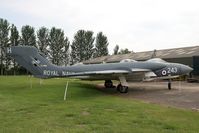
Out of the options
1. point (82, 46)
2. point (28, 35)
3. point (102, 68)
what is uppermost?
point (28, 35)

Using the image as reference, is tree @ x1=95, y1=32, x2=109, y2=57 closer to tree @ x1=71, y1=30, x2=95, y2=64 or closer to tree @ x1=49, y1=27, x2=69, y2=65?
tree @ x1=71, y1=30, x2=95, y2=64

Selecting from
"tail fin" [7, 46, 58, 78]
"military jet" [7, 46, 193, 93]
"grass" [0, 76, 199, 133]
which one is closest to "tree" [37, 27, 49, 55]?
"tail fin" [7, 46, 58, 78]

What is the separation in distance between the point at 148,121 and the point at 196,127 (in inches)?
57.7

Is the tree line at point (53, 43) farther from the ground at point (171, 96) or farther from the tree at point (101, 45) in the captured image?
the ground at point (171, 96)

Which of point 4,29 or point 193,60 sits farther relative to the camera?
point 4,29

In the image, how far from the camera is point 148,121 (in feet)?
32.2

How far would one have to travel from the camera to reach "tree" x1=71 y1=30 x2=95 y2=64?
335 ft

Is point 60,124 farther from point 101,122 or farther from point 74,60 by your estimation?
point 74,60

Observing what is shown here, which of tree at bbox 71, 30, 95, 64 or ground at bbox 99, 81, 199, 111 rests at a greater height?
tree at bbox 71, 30, 95, 64

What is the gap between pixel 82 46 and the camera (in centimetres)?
10244

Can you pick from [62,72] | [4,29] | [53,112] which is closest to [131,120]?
[53,112]

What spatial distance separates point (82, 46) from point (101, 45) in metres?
6.35

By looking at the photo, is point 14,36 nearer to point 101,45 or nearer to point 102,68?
point 101,45

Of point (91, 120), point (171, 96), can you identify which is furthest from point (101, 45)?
point (91, 120)
